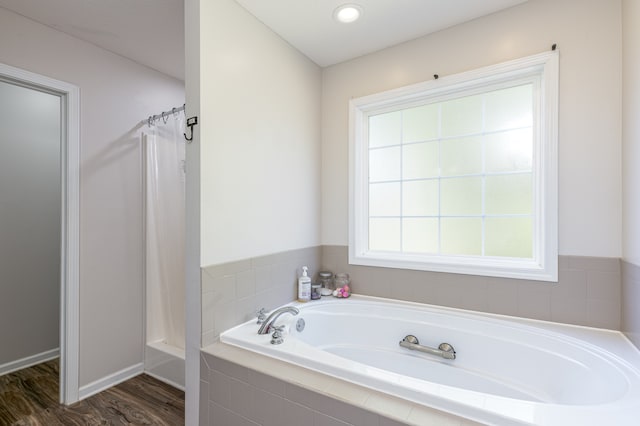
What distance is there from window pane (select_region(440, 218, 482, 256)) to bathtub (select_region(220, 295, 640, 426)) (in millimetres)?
407

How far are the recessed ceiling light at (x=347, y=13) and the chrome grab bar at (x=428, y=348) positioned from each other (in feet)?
6.65

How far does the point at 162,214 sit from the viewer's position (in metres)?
2.25

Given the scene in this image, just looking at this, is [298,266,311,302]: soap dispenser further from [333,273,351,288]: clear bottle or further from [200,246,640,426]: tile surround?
[333,273,351,288]: clear bottle

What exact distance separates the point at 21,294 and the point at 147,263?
45.5 inches

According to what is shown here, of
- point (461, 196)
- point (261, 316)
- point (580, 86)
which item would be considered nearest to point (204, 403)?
point (261, 316)

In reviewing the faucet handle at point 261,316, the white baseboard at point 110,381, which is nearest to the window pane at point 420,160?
the faucet handle at point 261,316

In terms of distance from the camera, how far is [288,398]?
1136 millimetres

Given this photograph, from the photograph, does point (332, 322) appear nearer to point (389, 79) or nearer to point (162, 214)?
point (162, 214)

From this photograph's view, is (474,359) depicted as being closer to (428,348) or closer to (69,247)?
(428,348)

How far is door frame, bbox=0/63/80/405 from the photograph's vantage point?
6.15ft

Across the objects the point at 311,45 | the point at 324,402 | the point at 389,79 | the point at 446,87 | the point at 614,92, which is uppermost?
the point at 311,45

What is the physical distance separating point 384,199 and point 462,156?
2.06ft

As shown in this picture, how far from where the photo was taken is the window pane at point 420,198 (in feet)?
6.85

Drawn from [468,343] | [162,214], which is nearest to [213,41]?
[162,214]
